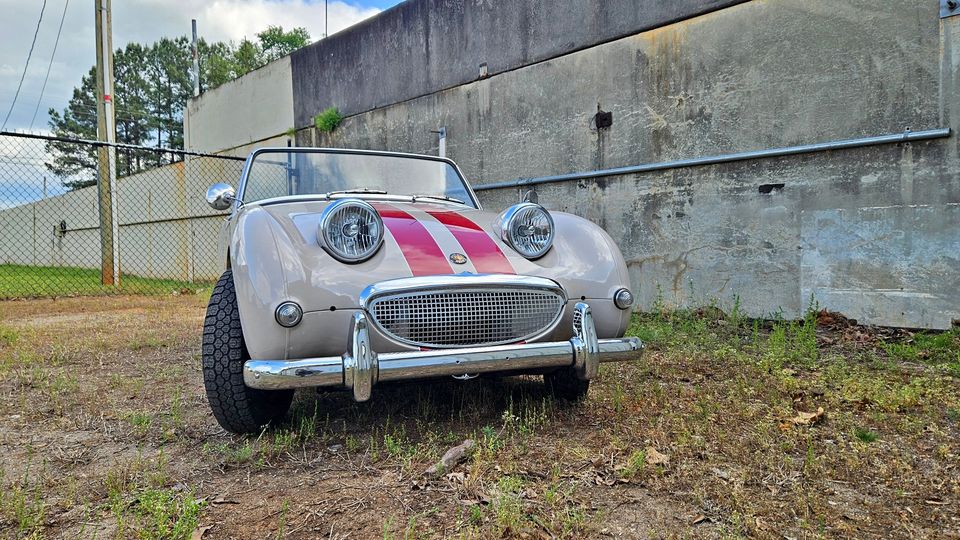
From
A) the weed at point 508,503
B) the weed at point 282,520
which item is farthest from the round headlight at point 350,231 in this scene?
the weed at point 508,503

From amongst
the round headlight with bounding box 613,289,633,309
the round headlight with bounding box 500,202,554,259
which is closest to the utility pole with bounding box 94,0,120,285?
the round headlight with bounding box 500,202,554,259

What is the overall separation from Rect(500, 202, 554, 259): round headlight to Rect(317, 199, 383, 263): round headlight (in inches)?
23.4

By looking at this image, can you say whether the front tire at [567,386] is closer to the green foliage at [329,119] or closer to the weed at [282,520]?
the weed at [282,520]

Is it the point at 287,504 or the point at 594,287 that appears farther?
the point at 594,287

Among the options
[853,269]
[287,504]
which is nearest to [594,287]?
[287,504]

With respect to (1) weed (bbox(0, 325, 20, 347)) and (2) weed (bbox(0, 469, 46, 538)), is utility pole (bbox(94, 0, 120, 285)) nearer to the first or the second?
(1) weed (bbox(0, 325, 20, 347))

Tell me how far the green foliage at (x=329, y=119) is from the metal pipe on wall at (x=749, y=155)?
146 inches

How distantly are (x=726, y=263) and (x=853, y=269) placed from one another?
3.01 feet

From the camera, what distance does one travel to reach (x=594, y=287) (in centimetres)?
255

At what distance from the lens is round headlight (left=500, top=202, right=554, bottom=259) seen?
2.59m

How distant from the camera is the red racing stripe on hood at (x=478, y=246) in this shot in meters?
2.40

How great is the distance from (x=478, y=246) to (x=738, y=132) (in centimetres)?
331

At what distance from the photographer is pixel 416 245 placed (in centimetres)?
241

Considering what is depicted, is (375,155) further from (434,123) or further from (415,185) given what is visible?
(434,123)
